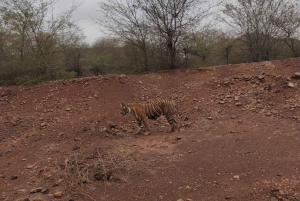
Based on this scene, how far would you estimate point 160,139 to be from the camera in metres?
7.30

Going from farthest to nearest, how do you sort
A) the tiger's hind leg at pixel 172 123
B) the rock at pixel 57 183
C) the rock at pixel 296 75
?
the rock at pixel 296 75
the tiger's hind leg at pixel 172 123
the rock at pixel 57 183

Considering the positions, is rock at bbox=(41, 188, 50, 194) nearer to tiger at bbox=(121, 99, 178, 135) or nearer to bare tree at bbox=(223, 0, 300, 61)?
tiger at bbox=(121, 99, 178, 135)

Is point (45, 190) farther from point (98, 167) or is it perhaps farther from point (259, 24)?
point (259, 24)

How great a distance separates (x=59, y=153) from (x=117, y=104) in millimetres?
3722

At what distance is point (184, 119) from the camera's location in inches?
349

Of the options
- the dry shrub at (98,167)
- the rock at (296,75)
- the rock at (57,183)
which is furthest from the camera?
the rock at (296,75)

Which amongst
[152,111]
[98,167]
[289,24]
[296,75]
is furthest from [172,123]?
[289,24]

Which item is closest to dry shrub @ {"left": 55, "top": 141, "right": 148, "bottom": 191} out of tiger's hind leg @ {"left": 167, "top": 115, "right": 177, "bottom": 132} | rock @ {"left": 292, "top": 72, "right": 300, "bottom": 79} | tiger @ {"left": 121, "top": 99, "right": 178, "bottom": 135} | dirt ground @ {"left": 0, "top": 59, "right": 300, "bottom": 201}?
dirt ground @ {"left": 0, "top": 59, "right": 300, "bottom": 201}

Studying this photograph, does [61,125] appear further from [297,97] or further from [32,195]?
[297,97]

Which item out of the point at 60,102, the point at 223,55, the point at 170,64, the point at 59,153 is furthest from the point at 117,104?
the point at 223,55

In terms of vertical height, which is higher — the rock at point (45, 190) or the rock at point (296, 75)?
the rock at point (296, 75)

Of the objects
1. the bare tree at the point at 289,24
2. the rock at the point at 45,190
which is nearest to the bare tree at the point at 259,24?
the bare tree at the point at 289,24

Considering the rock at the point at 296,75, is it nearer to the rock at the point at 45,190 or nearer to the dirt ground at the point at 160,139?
the dirt ground at the point at 160,139

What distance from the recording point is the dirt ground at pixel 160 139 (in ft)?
15.7
